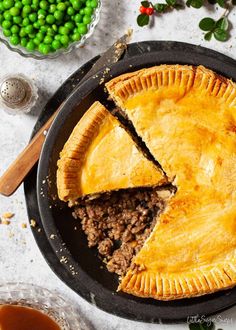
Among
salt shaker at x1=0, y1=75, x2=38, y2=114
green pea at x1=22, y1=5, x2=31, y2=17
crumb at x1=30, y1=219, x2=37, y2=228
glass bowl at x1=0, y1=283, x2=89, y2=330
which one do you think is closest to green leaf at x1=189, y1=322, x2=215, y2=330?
glass bowl at x1=0, y1=283, x2=89, y2=330

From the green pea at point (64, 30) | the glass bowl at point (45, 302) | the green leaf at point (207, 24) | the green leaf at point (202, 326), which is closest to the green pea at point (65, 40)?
the green pea at point (64, 30)

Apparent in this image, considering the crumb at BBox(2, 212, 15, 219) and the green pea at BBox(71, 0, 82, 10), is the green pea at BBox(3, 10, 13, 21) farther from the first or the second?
Answer: the crumb at BBox(2, 212, 15, 219)

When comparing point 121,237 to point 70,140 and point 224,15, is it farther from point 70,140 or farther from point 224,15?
point 224,15

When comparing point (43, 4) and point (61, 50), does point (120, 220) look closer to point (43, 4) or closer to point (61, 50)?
point (61, 50)

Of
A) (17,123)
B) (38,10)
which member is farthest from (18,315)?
(38,10)

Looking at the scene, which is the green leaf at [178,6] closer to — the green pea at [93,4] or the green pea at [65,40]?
the green pea at [93,4]

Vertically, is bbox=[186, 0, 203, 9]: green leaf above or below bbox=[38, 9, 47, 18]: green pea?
above

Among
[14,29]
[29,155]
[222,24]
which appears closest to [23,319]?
[29,155]

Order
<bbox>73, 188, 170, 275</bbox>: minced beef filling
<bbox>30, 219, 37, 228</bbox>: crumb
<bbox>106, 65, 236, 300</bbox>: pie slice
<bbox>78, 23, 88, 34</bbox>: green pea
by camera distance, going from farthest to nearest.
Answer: <bbox>78, 23, 88, 34</bbox>: green pea → <bbox>30, 219, 37, 228</bbox>: crumb → <bbox>73, 188, 170, 275</bbox>: minced beef filling → <bbox>106, 65, 236, 300</bbox>: pie slice
